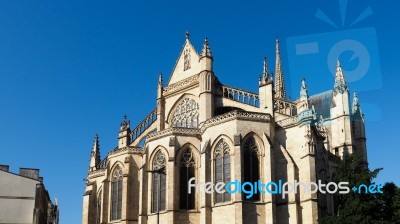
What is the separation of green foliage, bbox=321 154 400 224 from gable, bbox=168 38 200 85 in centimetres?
1736

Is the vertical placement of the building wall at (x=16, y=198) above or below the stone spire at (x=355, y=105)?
below

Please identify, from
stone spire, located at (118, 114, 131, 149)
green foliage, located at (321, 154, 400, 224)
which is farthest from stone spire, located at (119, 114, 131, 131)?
green foliage, located at (321, 154, 400, 224)

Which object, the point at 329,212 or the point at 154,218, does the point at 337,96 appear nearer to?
the point at 329,212

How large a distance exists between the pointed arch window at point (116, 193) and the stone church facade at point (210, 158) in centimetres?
9

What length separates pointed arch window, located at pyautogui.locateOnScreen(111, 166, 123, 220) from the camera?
45.1 m

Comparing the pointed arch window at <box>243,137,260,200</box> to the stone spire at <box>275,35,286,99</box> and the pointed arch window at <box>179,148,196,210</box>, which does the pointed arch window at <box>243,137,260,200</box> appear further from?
the stone spire at <box>275,35,286,99</box>

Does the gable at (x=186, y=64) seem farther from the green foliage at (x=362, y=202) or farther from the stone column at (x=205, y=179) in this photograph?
the green foliage at (x=362, y=202)

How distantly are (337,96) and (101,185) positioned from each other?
1010 inches

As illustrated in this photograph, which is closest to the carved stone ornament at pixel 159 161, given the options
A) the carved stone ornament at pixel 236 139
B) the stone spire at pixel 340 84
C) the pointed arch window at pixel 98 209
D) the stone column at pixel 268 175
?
the carved stone ornament at pixel 236 139

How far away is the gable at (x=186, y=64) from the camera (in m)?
47.9

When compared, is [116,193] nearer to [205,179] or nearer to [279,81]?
[205,179]

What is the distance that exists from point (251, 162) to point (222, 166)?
214 cm

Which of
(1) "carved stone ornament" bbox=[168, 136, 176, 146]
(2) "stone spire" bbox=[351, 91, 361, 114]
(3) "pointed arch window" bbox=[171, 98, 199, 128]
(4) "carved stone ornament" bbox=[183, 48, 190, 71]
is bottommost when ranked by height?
(1) "carved stone ornament" bbox=[168, 136, 176, 146]

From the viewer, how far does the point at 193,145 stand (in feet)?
134
